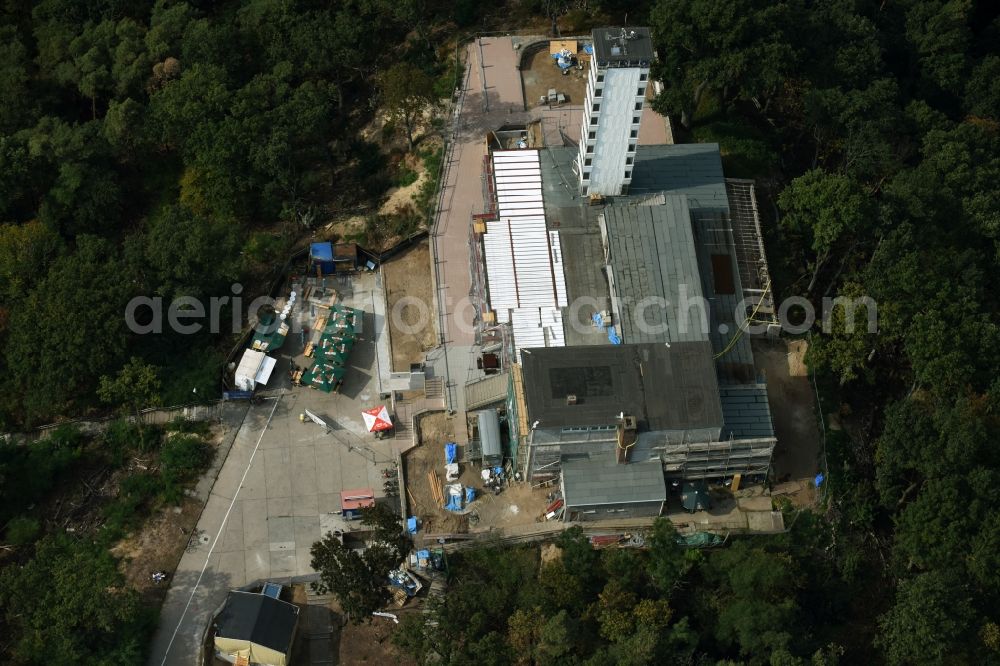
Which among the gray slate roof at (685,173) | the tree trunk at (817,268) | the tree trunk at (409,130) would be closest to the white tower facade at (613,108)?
the gray slate roof at (685,173)

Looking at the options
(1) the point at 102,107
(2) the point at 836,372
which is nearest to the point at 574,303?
(2) the point at 836,372

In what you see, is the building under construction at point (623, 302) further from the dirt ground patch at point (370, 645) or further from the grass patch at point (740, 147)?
the dirt ground patch at point (370, 645)

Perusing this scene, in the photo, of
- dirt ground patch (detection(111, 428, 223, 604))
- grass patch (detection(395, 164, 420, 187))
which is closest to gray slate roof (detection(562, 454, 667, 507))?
dirt ground patch (detection(111, 428, 223, 604))

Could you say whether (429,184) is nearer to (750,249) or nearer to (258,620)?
(750,249)

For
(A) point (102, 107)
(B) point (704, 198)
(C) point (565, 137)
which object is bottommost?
(B) point (704, 198)

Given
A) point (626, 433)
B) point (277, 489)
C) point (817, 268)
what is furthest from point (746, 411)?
point (277, 489)

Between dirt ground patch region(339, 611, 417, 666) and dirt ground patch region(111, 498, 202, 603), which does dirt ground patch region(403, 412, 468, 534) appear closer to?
dirt ground patch region(339, 611, 417, 666)

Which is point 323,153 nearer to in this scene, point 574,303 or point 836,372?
point 574,303
